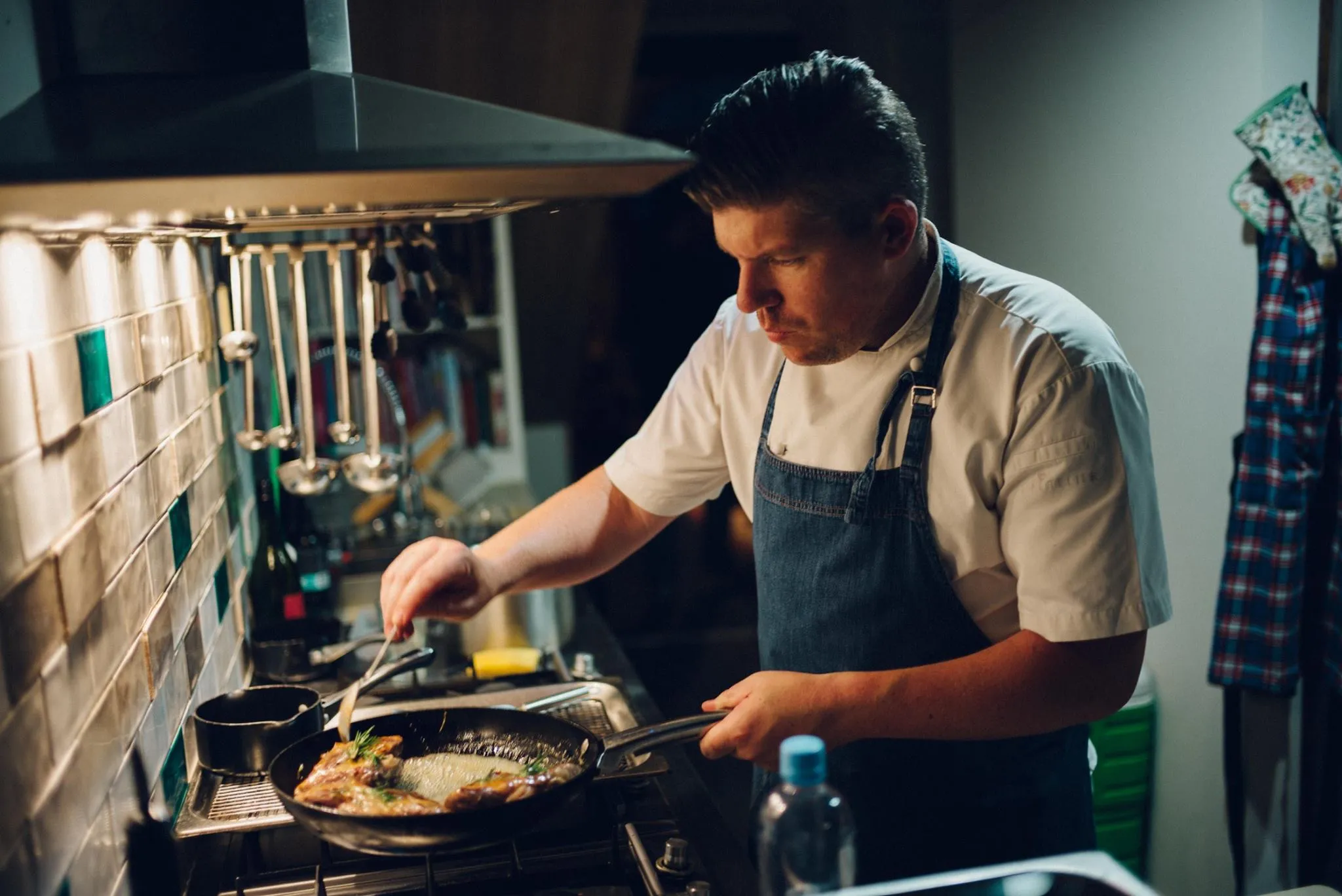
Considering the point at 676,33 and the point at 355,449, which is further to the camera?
the point at 676,33

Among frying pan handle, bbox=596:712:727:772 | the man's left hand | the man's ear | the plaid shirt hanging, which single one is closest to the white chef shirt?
the man's ear

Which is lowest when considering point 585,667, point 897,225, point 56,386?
point 585,667

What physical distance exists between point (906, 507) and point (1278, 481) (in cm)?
132

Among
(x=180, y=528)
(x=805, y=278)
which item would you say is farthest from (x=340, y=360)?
(x=805, y=278)

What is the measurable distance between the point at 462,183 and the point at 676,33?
11.2 ft

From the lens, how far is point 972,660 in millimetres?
1363

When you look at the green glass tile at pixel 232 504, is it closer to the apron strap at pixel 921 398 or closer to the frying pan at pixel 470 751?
the frying pan at pixel 470 751

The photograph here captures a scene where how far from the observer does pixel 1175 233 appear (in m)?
2.71

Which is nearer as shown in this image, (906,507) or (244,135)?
(244,135)

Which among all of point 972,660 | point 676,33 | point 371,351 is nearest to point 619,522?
point 371,351

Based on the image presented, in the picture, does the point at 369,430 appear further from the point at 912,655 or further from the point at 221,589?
the point at 912,655

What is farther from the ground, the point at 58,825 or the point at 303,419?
the point at 303,419

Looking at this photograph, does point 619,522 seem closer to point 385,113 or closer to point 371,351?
point 371,351

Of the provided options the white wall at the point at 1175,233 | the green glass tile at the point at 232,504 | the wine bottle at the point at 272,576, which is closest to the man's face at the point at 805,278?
the green glass tile at the point at 232,504
